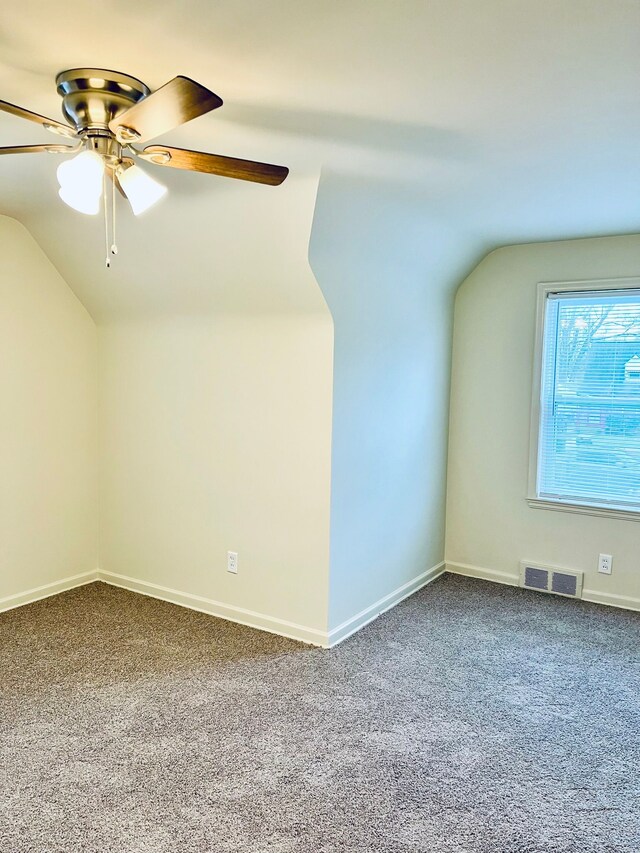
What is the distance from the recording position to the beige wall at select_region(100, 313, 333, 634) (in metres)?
3.27

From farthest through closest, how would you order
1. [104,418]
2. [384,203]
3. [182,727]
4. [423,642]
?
[104,418]
[423,642]
[384,203]
[182,727]

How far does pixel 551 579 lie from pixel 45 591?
3.19 metres

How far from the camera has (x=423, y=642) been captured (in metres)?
3.32

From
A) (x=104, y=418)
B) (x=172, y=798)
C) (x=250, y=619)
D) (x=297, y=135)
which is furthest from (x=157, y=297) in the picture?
(x=172, y=798)

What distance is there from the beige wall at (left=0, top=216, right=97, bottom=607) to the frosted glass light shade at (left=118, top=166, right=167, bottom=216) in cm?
190

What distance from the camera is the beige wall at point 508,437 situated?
3.91 meters

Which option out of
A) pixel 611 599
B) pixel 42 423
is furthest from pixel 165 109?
pixel 611 599

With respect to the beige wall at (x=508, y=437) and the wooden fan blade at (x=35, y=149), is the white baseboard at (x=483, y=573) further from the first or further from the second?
the wooden fan blade at (x=35, y=149)

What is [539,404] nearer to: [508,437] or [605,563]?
[508,437]

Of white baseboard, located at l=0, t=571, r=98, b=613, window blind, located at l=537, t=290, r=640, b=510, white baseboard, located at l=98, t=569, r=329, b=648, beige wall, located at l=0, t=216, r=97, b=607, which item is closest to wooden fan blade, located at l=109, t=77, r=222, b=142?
beige wall, located at l=0, t=216, r=97, b=607

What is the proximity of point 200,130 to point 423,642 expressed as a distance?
262 cm

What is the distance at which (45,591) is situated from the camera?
387 cm

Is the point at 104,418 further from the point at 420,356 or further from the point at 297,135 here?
the point at 297,135

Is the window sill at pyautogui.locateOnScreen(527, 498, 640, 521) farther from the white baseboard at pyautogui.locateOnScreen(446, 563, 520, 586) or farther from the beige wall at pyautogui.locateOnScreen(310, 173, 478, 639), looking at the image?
the beige wall at pyautogui.locateOnScreen(310, 173, 478, 639)
